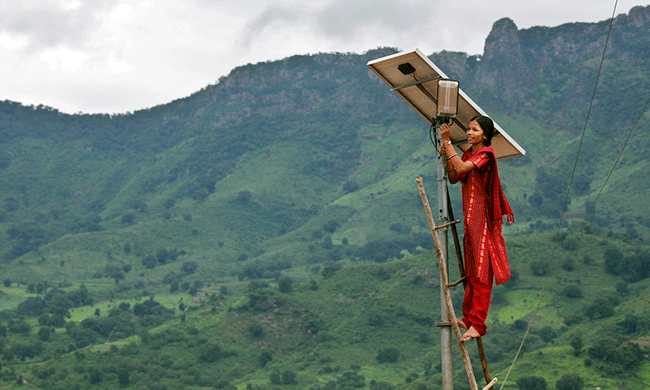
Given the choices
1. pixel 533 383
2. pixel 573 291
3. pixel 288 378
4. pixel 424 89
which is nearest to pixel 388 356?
pixel 288 378

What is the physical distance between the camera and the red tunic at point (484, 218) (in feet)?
14.8

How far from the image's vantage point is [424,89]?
4.76 metres

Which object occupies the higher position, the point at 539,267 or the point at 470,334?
the point at 470,334

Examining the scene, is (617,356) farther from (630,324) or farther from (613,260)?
(613,260)

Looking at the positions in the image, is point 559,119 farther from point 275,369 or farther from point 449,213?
point 449,213

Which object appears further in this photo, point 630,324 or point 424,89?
point 630,324

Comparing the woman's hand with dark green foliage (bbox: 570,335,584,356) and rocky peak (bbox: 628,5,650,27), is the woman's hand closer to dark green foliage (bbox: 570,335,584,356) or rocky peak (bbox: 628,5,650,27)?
dark green foliage (bbox: 570,335,584,356)

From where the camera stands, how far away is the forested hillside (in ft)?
252

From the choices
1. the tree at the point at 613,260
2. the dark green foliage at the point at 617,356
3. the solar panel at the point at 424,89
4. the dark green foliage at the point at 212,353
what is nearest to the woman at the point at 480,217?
the solar panel at the point at 424,89

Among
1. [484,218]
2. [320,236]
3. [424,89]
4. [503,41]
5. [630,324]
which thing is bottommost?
[630,324]

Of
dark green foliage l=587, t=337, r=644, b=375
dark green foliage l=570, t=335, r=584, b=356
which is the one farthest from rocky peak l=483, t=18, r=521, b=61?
dark green foliage l=587, t=337, r=644, b=375

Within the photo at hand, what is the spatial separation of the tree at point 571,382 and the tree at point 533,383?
1198mm

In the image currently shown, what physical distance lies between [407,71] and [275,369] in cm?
7547

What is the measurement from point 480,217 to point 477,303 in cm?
60
